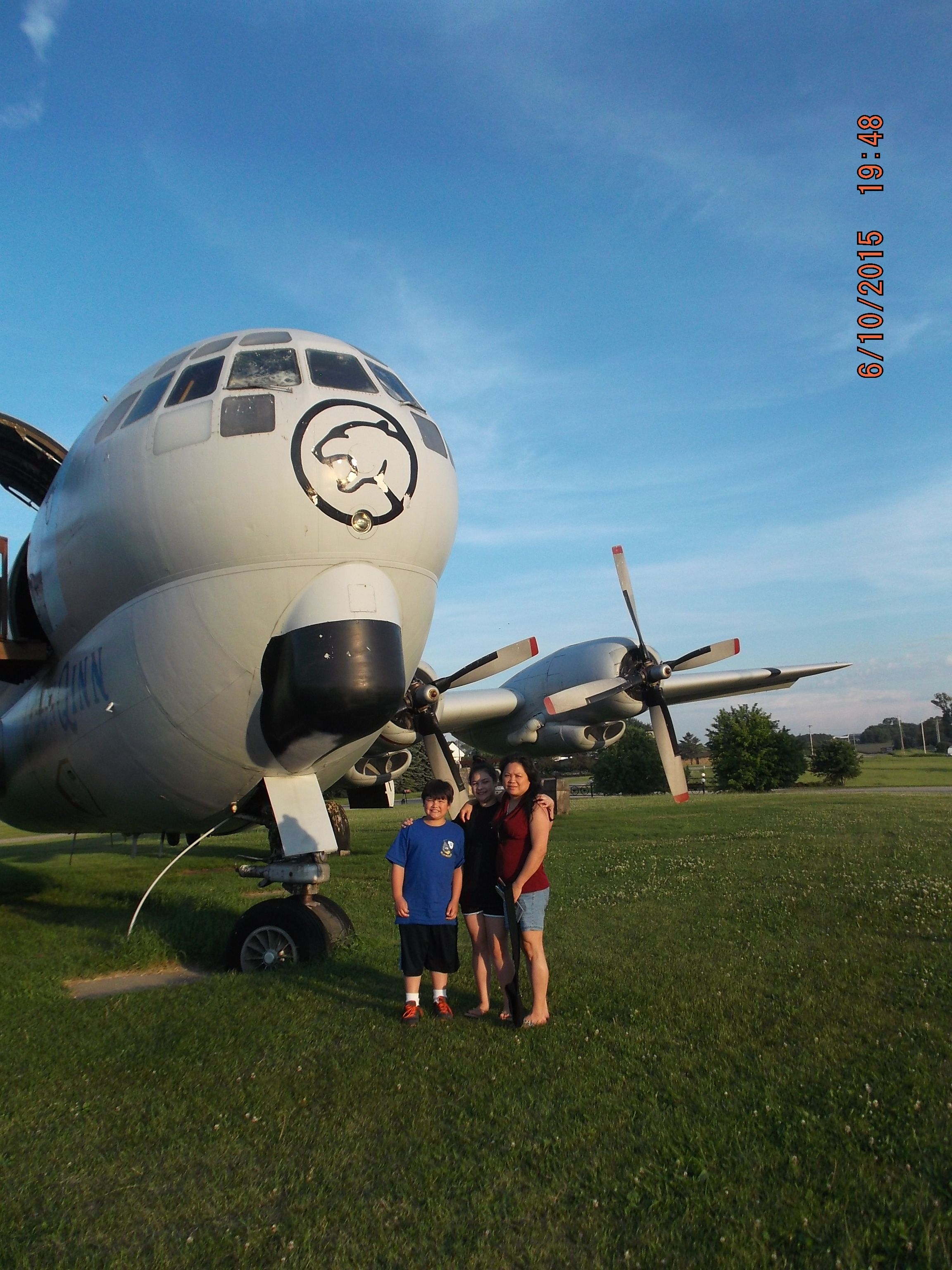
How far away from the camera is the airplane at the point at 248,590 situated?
671 cm

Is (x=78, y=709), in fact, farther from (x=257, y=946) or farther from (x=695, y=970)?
(x=695, y=970)

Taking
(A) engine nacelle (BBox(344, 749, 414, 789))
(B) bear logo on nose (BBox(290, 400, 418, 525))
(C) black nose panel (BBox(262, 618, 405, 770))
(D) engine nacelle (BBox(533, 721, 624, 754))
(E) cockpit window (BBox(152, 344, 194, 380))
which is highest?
(E) cockpit window (BBox(152, 344, 194, 380))

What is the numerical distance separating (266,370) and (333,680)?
2.70 meters

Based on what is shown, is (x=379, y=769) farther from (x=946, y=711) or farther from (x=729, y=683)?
(x=946, y=711)

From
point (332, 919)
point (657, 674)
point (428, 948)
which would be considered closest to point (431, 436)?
point (428, 948)

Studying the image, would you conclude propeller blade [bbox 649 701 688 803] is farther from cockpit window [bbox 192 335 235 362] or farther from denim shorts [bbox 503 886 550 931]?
cockpit window [bbox 192 335 235 362]

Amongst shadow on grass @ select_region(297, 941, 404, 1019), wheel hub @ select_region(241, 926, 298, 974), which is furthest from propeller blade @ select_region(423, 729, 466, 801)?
wheel hub @ select_region(241, 926, 298, 974)

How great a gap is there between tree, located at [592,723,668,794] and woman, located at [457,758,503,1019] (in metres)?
50.4

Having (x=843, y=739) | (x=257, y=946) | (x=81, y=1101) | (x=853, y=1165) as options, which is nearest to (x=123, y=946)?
(x=257, y=946)

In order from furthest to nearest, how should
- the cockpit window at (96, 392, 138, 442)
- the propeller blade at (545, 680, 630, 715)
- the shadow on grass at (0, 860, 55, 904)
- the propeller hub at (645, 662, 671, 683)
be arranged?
1. the shadow on grass at (0, 860, 55, 904)
2. the propeller hub at (645, 662, 671, 683)
3. the propeller blade at (545, 680, 630, 715)
4. the cockpit window at (96, 392, 138, 442)

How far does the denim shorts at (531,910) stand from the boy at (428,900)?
1.52ft

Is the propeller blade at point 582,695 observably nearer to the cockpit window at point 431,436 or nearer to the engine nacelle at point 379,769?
the engine nacelle at point 379,769

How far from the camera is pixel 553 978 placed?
6.81 meters

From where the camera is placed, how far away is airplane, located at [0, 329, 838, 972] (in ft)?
22.0
